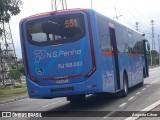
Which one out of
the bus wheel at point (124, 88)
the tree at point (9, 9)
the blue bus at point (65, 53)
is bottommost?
the bus wheel at point (124, 88)

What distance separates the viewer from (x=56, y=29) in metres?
15.0

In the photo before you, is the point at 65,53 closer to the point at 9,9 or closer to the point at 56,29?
the point at 56,29

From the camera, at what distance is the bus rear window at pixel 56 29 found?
1478 centimetres

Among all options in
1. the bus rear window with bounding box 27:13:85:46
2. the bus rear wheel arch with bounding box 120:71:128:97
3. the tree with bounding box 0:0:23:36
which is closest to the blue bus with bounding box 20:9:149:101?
the bus rear window with bounding box 27:13:85:46

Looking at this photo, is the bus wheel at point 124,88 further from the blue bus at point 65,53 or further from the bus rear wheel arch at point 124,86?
the blue bus at point 65,53

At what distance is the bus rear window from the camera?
48.5ft

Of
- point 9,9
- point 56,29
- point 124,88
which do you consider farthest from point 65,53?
point 9,9

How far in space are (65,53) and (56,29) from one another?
2.96 feet

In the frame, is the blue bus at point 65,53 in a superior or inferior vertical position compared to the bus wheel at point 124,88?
superior

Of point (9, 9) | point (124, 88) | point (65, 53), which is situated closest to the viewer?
point (65, 53)

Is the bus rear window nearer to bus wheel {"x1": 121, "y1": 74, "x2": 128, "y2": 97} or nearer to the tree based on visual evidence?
bus wheel {"x1": 121, "y1": 74, "x2": 128, "y2": 97}

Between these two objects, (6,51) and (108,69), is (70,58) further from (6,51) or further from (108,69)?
(6,51)

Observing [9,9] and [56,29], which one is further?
[9,9]

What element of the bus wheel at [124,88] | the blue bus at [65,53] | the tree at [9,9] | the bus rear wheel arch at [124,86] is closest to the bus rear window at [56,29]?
the blue bus at [65,53]
